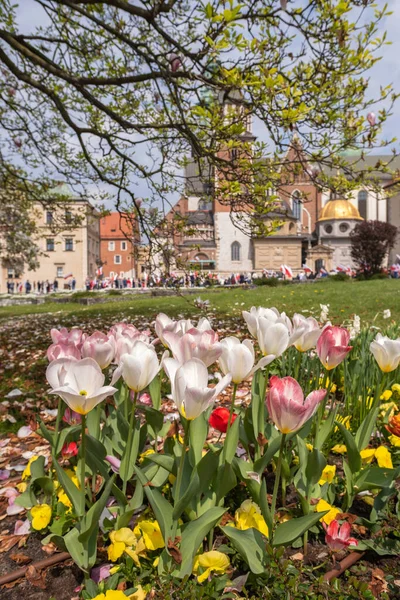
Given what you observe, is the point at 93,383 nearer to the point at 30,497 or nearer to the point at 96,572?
the point at 96,572

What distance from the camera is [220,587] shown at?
1.50 m

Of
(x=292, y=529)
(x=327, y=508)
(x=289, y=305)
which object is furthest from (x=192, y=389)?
(x=289, y=305)

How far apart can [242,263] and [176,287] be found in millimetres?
61704

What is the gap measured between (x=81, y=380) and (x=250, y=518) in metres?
0.89

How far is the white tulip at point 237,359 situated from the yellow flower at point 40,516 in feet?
3.40

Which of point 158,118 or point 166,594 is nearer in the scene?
point 166,594

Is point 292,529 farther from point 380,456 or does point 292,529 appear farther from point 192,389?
point 380,456

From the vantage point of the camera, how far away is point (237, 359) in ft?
5.32

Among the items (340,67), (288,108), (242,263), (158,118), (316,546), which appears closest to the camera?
(316,546)

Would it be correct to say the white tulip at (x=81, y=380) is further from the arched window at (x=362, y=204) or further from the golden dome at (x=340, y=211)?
the arched window at (x=362, y=204)

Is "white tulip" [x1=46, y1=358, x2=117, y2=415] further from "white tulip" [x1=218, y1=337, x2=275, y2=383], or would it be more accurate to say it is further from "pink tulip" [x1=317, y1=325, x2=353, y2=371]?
"pink tulip" [x1=317, y1=325, x2=353, y2=371]

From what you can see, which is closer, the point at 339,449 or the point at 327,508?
the point at 327,508

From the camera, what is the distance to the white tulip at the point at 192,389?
1.33 m

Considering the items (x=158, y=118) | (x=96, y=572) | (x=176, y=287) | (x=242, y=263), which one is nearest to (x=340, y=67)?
(x=176, y=287)
